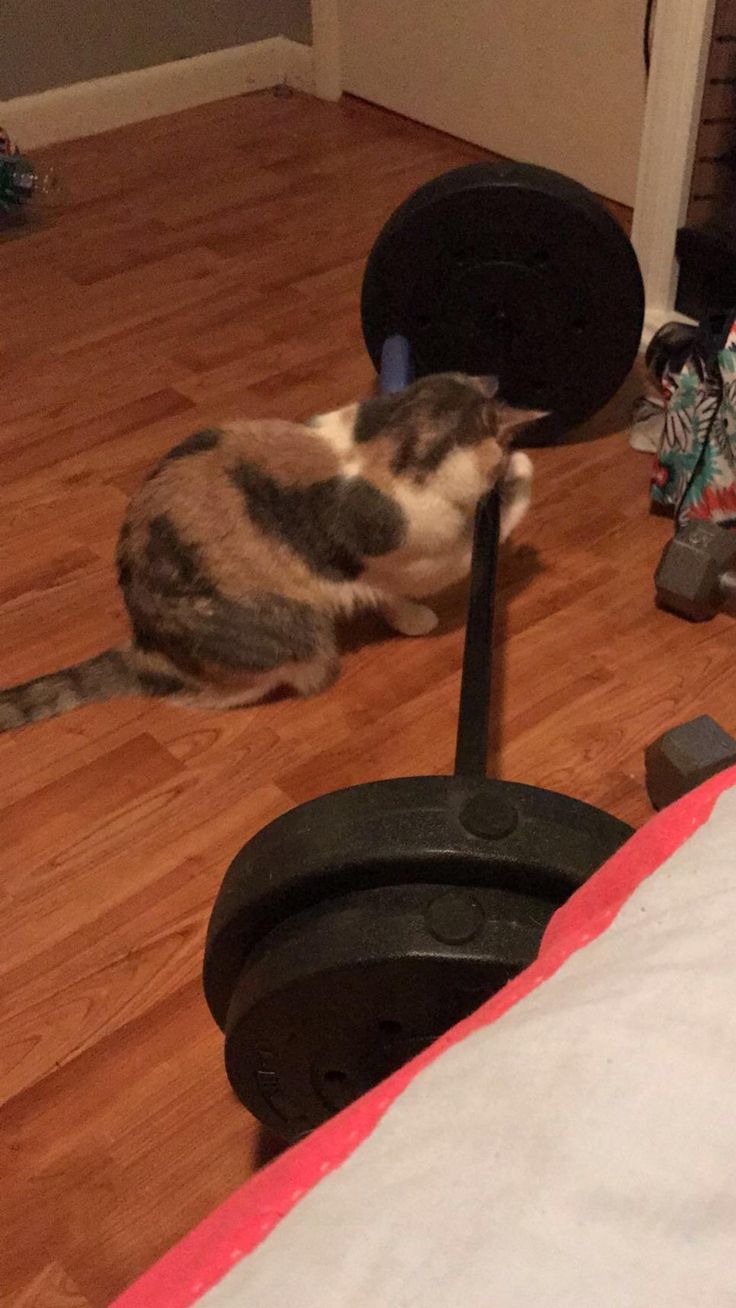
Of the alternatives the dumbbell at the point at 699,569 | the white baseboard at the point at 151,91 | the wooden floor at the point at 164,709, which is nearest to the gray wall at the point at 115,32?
the white baseboard at the point at 151,91

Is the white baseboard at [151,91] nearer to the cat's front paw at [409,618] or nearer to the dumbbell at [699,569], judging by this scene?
the cat's front paw at [409,618]

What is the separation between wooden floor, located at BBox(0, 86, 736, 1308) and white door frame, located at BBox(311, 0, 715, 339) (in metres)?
0.29

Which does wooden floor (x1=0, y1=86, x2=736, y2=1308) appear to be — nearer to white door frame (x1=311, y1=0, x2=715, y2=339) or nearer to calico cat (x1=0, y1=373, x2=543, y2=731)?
calico cat (x1=0, y1=373, x2=543, y2=731)

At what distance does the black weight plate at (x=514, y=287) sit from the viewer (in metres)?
1.53

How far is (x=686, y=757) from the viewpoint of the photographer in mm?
1167

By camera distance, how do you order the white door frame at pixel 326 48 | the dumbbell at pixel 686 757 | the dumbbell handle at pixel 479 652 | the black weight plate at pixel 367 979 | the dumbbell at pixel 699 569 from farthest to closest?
the white door frame at pixel 326 48 → the dumbbell at pixel 699 569 → the dumbbell at pixel 686 757 → the dumbbell handle at pixel 479 652 → the black weight plate at pixel 367 979

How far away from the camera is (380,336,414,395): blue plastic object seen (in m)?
1.55

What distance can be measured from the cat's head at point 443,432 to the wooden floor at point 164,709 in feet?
0.97

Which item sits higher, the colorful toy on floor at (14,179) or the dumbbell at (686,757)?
the colorful toy on floor at (14,179)

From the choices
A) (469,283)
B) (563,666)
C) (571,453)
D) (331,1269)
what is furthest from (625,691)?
(331,1269)

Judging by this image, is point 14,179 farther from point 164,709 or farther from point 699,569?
point 699,569

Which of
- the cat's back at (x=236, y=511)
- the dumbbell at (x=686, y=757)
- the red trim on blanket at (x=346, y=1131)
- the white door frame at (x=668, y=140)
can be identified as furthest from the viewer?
the white door frame at (x=668, y=140)

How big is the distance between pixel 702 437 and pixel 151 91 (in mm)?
2222

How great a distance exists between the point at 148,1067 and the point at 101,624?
68 cm
